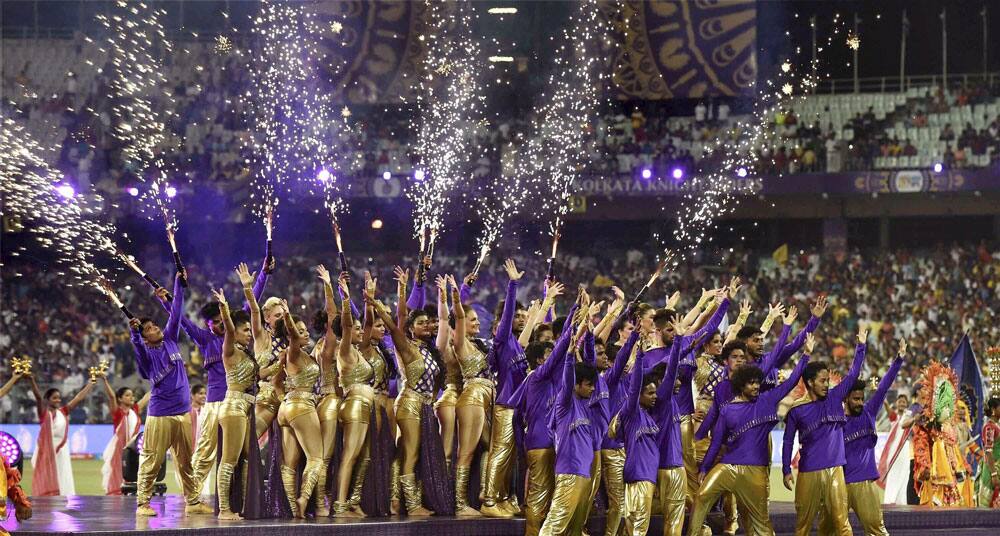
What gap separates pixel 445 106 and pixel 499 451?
1695 cm

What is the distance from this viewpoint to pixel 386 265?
2864 cm

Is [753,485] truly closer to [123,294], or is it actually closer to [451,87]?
[451,87]

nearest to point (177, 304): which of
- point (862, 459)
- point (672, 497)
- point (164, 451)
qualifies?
point (164, 451)

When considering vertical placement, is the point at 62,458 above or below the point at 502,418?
below

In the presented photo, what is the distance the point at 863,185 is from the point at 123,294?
14808 millimetres

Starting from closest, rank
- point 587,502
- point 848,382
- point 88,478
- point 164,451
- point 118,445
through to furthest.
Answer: point 587,502, point 848,382, point 164,451, point 118,445, point 88,478

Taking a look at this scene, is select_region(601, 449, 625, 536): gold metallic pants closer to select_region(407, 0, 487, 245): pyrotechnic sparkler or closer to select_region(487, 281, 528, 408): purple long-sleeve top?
select_region(487, 281, 528, 408): purple long-sleeve top

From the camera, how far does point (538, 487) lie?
10273 mm

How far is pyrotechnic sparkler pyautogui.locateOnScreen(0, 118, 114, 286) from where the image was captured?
2372cm

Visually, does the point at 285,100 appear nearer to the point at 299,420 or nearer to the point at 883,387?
the point at 299,420

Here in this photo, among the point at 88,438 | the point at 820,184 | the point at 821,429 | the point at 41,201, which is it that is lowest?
the point at 88,438

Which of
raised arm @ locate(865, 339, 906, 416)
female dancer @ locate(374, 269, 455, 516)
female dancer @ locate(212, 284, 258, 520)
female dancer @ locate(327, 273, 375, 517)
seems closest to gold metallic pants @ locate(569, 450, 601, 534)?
female dancer @ locate(374, 269, 455, 516)

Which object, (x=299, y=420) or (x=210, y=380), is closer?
(x=299, y=420)

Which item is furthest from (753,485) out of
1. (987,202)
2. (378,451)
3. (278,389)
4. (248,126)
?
(987,202)
